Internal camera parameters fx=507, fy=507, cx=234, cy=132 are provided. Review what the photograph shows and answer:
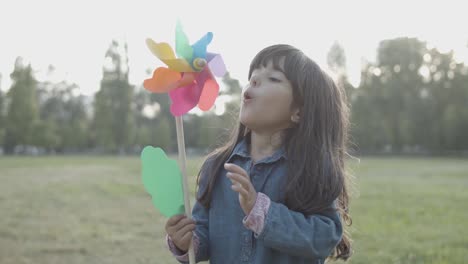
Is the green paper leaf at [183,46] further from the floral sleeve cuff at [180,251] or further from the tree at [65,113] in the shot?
the tree at [65,113]

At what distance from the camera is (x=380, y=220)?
21.2 ft

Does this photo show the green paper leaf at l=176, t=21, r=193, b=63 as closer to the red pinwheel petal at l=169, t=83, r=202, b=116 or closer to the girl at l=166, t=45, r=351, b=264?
the red pinwheel petal at l=169, t=83, r=202, b=116

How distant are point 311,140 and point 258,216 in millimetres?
358

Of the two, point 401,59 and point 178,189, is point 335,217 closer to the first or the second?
point 178,189

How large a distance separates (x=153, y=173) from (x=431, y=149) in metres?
40.2

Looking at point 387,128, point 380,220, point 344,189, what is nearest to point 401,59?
point 387,128

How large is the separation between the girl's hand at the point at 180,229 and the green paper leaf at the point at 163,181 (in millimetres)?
40

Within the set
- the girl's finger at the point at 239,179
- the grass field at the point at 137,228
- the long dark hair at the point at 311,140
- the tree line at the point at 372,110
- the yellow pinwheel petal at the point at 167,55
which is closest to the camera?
the girl's finger at the point at 239,179

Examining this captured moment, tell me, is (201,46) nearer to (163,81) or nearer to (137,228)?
(163,81)

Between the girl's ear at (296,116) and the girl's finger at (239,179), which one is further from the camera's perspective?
the girl's ear at (296,116)

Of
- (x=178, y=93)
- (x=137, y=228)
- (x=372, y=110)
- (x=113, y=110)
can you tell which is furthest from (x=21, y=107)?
(x=178, y=93)

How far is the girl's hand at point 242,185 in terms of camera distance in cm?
145

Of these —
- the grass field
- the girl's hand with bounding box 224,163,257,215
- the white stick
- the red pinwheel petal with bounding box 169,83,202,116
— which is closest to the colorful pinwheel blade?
the red pinwheel petal with bounding box 169,83,202,116

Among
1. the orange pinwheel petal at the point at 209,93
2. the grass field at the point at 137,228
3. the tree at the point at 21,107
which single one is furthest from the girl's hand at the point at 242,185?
the tree at the point at 21,107
